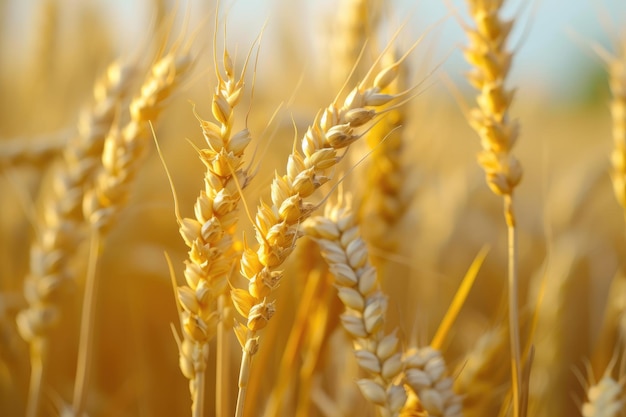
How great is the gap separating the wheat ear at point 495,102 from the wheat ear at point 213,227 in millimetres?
325

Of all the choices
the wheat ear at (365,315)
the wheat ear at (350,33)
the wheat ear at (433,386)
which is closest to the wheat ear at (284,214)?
the wheat ear at (365,315)

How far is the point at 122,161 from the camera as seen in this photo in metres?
0.84

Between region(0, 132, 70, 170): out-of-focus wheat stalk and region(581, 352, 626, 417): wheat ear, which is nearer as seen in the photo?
region(581, 352, 626, 417): wheat ear

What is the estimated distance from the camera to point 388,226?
1091 mm

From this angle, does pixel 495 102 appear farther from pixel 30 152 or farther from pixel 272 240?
pixel 30 152

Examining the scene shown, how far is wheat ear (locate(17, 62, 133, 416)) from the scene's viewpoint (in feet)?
3.12

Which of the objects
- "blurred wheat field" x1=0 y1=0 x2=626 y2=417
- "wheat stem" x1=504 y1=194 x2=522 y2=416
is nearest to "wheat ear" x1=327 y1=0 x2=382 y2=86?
"blurred wheat field" x1=0 y1=0 x2=626 y2=417

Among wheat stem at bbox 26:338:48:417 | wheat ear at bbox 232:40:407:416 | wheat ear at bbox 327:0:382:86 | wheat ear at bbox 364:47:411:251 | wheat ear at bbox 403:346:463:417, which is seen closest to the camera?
wheat ear at bbox 232:40:407:416

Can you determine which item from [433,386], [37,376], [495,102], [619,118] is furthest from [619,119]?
[37,376]

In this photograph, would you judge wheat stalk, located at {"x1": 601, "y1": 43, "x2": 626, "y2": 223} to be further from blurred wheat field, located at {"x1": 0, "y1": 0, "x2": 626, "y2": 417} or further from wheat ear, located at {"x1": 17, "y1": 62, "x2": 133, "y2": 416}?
wheat ear, located at {"x1": 17, "y1": 62, "x2": 133, "y2": 416}

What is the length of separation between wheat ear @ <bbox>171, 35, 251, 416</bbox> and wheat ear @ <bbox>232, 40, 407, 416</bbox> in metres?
0.03

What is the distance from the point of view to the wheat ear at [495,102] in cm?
76

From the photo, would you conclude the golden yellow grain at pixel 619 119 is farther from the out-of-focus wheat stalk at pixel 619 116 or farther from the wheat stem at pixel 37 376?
the wheat stem at pixel 37 376

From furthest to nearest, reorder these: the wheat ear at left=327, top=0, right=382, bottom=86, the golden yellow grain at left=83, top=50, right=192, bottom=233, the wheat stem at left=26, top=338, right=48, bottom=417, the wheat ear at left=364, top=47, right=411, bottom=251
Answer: the wheat ear at left=327, top=0, right=382, bottom=86, the wheat ear at left=364, top=47, right=411, bottom=251, the wheat stem at left=26, top=338, right=48, bottom=417, the golden yellow grain at left=83, top=50, right=192, bottom=233
